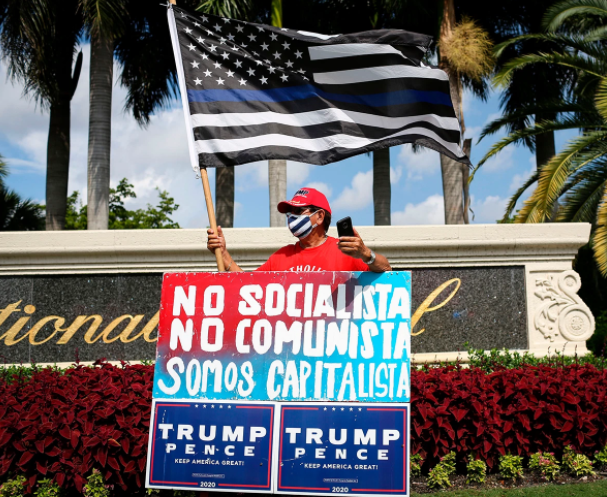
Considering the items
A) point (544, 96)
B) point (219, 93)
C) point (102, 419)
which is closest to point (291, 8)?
point (544, 96)

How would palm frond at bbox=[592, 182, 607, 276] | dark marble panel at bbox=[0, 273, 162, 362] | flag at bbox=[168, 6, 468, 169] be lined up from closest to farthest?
flag at bbox=[168, 6, 468, 169] → dark marble panel at bbox=[0, 273, 162, 362] → palm frond at bbox=[592, 182, 607, 276]

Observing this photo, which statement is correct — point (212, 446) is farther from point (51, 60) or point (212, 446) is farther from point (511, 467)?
point (51, 60)

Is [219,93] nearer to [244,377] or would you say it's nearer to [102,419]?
[244,377]

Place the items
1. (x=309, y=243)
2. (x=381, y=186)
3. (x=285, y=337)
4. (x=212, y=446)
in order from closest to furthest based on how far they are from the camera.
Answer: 1. (x=212, y=446)
2. (x=285, y=337)
3. (x=309, y=243)
4. (x=381, y=186)

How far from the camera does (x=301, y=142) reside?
5.33 meters

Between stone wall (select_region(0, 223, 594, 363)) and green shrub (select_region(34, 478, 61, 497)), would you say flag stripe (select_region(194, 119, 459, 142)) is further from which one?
stone wall (select_region(0, 223, 594, 363))

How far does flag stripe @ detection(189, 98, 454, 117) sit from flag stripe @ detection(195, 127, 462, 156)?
0.71ft

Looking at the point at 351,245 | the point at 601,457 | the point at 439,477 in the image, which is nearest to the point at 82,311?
the point at 439,477

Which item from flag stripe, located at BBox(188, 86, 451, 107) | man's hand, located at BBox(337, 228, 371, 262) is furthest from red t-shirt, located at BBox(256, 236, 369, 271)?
flag stripe, located at BBox(188, 86, 451, 107)

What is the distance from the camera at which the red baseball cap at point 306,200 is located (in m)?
4.34

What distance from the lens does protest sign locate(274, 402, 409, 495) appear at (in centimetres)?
377

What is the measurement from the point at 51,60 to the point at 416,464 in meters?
15.2

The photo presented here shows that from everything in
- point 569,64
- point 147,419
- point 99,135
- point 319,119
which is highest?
point 569,64

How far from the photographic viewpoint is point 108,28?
497 inches
